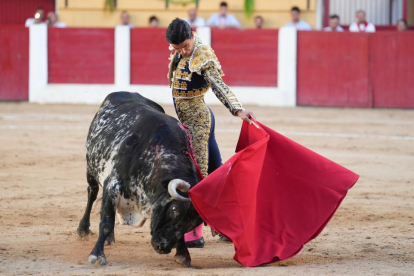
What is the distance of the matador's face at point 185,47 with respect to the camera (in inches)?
127

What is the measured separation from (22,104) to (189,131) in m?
7.35

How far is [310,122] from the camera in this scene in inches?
339

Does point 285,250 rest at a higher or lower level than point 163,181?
lower

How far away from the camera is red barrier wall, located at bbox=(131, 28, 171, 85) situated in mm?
10539

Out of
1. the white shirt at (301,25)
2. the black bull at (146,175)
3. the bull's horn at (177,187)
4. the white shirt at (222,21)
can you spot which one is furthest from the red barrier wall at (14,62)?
the bull's horn at (177,187)

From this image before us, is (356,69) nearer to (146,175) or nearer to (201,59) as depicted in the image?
(201,59)

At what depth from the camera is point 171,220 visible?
2.96 metres

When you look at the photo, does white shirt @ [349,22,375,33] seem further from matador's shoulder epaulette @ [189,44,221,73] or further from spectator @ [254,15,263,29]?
matador's shoulder epaulette @ [189,44,221,73]

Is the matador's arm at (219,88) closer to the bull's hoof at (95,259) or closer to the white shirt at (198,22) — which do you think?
the bull's hoof at (95,259)

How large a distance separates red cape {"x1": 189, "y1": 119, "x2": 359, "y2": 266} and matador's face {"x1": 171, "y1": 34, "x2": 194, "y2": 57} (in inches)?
16.3

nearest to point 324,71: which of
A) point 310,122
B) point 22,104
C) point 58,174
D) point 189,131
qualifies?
point 310,122

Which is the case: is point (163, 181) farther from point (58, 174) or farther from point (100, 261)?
point (58, 174)

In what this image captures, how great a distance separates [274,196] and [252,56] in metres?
7.31

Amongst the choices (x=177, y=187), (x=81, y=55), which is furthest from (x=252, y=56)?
(x=177, y=187)
